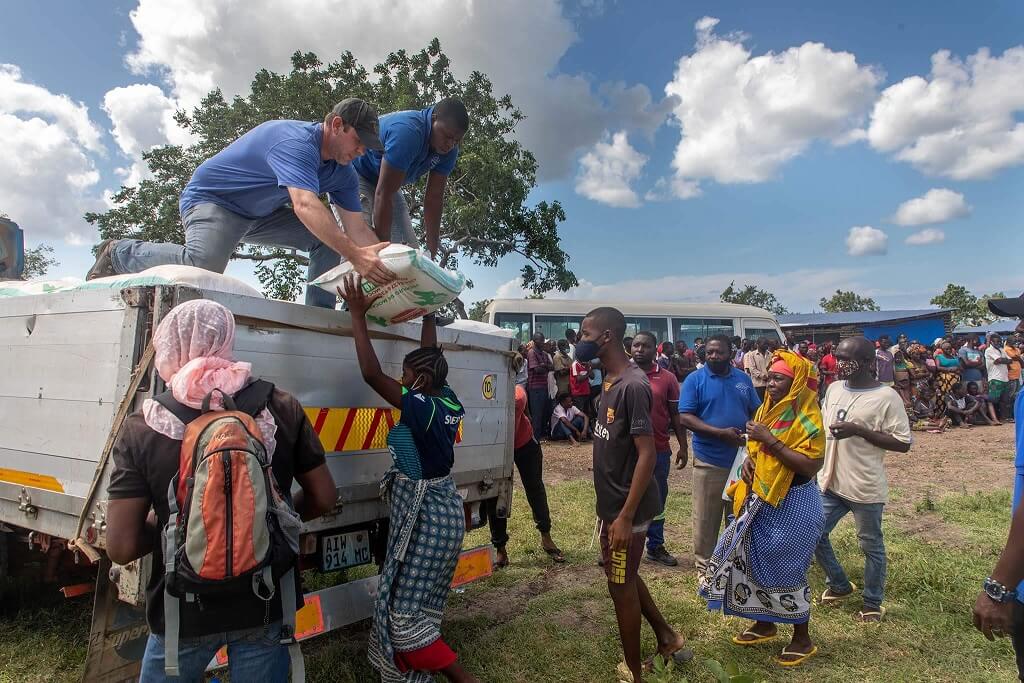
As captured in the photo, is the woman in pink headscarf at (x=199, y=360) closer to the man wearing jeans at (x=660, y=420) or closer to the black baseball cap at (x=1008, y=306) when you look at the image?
the black baseball cap at (x=1008, y=306)

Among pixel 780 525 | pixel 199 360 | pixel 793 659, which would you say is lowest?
pixel 793 659

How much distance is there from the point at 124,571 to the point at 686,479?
753cm

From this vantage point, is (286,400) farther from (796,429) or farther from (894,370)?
(894,370)

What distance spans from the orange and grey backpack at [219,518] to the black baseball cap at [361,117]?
5.42 ft

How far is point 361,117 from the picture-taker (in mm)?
2945

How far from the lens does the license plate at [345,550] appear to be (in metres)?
2.84

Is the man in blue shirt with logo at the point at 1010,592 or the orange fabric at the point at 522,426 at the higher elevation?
the orange fabric at the point at 522,426

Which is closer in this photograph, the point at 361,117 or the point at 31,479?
the point at 31,479

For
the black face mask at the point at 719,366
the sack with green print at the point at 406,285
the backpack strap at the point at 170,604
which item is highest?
the sack with green print at the point at 406,285

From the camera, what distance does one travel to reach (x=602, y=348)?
3.15 metres

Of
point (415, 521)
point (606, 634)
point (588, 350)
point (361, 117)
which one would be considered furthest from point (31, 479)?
point (606, 634)

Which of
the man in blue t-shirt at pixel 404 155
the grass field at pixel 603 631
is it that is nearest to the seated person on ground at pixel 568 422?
the grass field at pixel 603 631

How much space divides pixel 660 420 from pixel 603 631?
2.02 m

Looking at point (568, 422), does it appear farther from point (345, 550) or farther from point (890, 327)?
point (890, 327)
